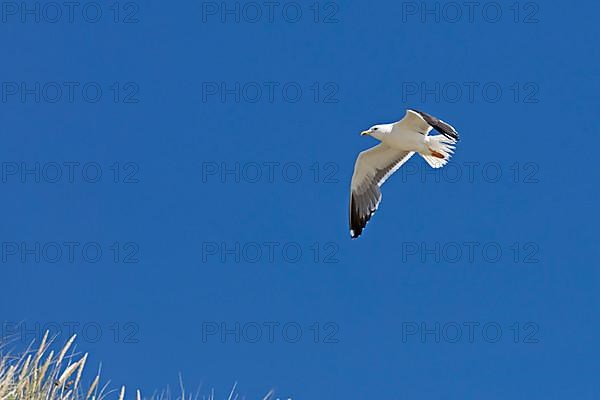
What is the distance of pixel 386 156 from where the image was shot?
12.3m

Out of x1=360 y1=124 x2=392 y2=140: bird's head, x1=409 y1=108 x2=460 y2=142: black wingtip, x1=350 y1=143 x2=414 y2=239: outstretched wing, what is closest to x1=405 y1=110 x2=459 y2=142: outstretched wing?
x1=409 y1=108 x2=460 y2=142: black wingtip

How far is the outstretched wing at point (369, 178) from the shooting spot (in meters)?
12.3

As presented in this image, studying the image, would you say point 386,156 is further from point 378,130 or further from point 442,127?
point 442,127

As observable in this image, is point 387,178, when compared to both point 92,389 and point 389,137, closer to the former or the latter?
point 389,137

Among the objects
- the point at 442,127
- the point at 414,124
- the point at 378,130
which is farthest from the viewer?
the point at 378,130

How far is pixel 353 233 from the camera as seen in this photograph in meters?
12.5

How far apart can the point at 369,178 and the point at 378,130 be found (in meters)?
1.04

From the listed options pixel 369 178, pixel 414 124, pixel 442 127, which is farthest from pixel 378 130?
pixel 442 127

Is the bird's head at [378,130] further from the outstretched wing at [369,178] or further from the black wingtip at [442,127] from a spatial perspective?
the black wingtip at [442,127]

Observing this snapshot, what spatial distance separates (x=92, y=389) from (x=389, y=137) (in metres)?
7.62

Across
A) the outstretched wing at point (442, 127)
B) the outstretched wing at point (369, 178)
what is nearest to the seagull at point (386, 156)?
the outstretched wing at point (369, 178)

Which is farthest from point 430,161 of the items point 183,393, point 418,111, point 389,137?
point 183,393

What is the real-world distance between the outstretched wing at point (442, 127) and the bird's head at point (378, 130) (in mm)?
1464

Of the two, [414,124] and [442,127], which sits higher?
[414,124]
